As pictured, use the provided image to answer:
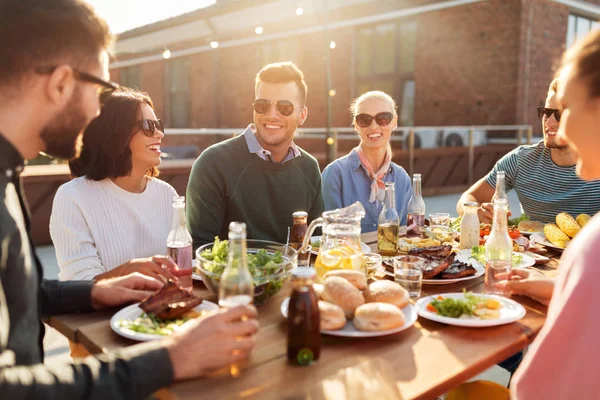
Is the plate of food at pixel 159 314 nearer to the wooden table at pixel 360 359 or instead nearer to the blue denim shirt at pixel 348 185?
the wooden table at pixel 360 359

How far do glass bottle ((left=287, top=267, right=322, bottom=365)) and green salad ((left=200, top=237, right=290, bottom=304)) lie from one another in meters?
0.35

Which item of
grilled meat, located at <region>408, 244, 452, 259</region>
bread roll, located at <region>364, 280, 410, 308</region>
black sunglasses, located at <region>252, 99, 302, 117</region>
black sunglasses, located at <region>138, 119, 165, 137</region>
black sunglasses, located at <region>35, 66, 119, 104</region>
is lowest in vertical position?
bread roll, located at <region>364, 280, 410, 308</region>

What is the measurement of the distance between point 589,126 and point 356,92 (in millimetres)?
14264

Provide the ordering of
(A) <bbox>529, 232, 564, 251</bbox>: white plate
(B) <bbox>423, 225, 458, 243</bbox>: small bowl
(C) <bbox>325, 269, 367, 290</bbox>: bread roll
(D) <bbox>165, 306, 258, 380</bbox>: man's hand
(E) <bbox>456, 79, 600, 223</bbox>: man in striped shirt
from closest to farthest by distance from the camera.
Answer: (D) <bbox>165, 306, 258, 380</bbox>: man's hand → (C) <bbox>325, 269, 367, 290</bbox>: bread roll → (A) <bbox>529, 232, 564, 251</bbox>: white plate → (B) <bbox>423, 225, 458, 243</bbox>: small bowl → (E) <bbox>456, 79, 600, 223</bbox>: man in striped shirt

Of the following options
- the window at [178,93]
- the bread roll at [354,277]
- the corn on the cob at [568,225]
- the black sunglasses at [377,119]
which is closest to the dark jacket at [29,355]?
the bread roll at [354,277]

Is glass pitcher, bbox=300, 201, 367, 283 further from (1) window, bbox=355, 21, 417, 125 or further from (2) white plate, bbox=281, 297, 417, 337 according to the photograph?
(1) window, bbox=355, 21, 417, 125

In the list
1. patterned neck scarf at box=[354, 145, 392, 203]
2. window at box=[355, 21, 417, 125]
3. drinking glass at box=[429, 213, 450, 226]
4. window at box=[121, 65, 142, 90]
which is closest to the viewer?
drinking glass at box=[429, 213, 450, 226]

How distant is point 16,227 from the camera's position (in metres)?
1.26

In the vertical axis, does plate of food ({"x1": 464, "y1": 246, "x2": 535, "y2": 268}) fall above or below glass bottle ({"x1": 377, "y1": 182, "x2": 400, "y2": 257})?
below

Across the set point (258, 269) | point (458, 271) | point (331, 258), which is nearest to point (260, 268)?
point (258, 269)

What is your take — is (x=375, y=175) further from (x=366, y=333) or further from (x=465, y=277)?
(x=366, y=333)

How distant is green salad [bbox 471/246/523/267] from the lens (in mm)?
2275

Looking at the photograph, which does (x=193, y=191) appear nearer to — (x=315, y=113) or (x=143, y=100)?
(x=143, y=100)

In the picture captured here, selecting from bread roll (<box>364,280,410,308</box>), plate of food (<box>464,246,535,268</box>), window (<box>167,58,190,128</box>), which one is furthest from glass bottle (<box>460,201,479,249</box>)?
window (<box>167,58,190,128</box>)
